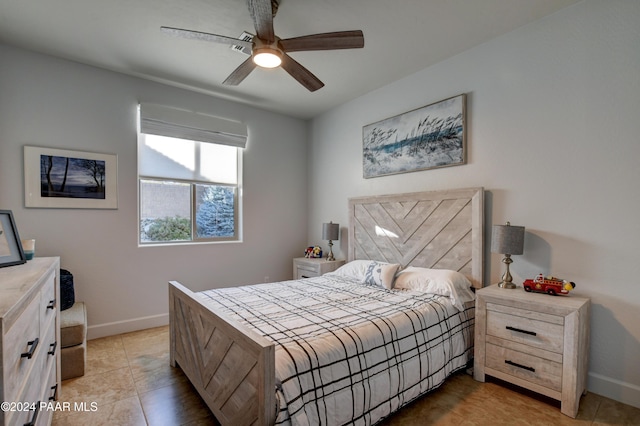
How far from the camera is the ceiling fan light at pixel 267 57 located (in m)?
2.18

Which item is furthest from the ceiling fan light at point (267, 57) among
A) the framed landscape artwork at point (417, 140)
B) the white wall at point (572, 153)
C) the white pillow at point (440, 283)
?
the white pillow at point (440, 283)

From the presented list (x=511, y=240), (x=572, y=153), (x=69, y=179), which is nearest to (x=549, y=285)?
(x=511, y=240)

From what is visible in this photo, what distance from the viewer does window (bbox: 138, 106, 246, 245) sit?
370 centimetres

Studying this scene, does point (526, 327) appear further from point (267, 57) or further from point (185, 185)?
point (185, 185)

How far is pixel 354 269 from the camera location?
3494mm

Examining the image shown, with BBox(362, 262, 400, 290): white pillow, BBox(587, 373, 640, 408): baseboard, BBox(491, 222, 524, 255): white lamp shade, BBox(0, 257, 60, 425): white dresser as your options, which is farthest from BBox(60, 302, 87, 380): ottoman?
BBox(587, 373, 640, 408): baseboard

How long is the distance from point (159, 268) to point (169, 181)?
1.10 metres

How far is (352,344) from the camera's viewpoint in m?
1.78

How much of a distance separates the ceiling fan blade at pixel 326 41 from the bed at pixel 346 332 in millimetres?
1751

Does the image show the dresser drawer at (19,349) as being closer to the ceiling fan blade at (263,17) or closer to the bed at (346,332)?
the bed at (346,332)

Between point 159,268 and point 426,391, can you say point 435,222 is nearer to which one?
point 426,391

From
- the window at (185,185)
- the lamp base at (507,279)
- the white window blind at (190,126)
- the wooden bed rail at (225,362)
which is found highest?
the white window blind at (190,126)

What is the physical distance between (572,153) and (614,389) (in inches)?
69.8

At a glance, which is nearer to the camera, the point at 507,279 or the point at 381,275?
the point at 507,279
